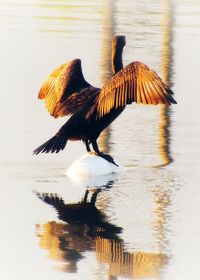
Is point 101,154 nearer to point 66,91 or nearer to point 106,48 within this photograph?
point 66,91

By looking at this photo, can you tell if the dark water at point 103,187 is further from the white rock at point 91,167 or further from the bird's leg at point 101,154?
the bird's leg at point 101,154

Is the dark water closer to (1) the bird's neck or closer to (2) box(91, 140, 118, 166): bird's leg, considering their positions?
(2) box(91, 140, 118, 166): bird's leg

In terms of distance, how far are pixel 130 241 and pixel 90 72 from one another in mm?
9755

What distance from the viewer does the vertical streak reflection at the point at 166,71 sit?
1330cm

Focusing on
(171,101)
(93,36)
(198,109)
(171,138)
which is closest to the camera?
(171,101)

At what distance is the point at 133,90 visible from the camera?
38.4 feet

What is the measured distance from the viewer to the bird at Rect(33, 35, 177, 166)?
11516mm

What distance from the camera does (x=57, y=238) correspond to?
9477 millimetres

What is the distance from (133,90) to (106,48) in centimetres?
1061

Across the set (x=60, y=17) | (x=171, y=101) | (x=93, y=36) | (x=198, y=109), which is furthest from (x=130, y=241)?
(x=60, y=17)

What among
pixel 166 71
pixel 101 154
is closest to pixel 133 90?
pixel 101 154

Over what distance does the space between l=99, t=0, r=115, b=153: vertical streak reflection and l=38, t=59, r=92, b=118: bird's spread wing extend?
820 millimetres

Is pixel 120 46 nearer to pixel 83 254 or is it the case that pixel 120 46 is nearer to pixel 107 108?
pixel 107 108

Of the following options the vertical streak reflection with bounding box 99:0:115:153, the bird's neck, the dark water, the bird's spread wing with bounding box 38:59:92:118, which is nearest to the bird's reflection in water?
the dark water
